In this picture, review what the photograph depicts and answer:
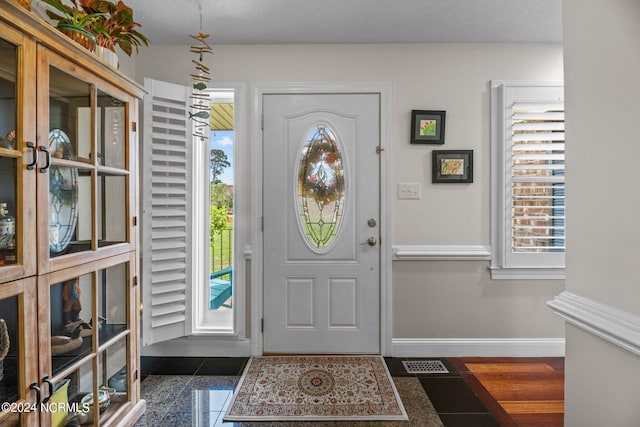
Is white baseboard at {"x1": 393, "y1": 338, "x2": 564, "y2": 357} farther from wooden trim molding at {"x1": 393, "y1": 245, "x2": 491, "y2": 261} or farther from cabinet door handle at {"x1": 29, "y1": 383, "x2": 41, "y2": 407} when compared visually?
cabinet door handle at {"x1": 29, "y1": 383, "x2": 41, "y2": 407}

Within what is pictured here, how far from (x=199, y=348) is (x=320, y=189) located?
160cm

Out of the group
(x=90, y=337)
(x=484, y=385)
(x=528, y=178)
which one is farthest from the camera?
(x=528, y=178)

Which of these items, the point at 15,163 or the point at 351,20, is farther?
the point at 351,20

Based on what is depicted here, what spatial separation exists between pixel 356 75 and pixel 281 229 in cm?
137

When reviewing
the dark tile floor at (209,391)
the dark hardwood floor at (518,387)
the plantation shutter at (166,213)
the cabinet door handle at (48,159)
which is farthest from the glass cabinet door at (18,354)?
the dark hardwood floor at (518,387)

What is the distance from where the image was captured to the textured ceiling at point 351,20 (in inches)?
90.5

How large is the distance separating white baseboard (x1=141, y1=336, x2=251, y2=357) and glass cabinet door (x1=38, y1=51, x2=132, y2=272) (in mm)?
1272

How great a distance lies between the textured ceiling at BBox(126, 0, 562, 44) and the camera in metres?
2.30

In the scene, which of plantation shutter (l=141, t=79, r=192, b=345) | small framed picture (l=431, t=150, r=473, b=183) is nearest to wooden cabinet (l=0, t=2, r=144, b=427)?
plantation shutter (l=141, t=79, r=192, b=345)

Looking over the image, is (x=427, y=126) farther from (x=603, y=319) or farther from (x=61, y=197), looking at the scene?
(x=61, y=197)

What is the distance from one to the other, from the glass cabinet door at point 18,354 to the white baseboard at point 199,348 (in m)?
1.59

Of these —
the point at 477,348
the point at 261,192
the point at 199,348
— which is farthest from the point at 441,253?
the point at 199,348

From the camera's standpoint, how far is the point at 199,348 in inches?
111

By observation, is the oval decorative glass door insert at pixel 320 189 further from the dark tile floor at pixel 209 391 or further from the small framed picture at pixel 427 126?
the dark tile floor at pixel 209 391
